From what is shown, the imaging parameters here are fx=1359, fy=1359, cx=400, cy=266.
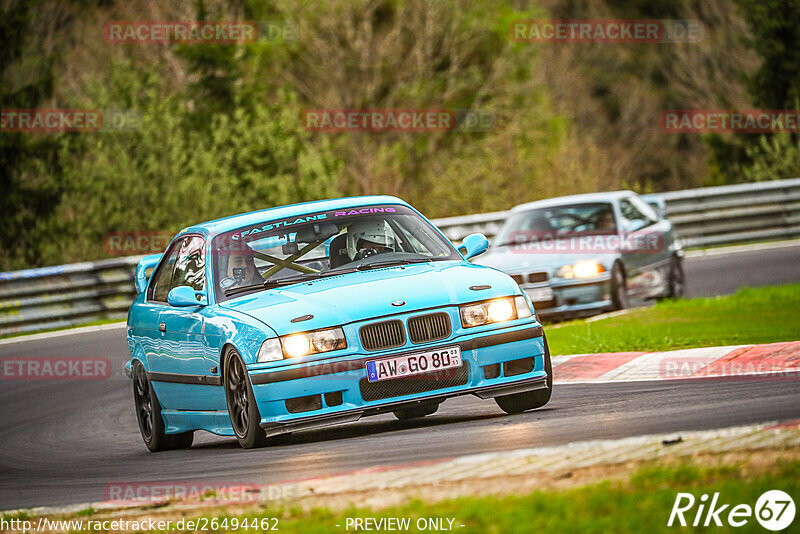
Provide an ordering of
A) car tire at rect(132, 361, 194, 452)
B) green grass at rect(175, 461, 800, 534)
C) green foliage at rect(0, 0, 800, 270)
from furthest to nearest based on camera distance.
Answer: green foliage at rect(0, 0, 800, 270), car tire at rect(132, 361, 194, 452), green grass at rect(175, 461, 800, 534)

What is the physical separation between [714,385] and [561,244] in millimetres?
7538

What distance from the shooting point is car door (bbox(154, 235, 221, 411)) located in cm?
882

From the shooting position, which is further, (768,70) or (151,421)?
(768,70)

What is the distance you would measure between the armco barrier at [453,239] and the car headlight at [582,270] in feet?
21.6

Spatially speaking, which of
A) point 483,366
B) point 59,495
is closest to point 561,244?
point 483,366

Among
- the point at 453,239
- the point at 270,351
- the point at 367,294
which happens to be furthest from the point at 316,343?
the point at 453,239

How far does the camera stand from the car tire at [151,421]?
9.84 metres

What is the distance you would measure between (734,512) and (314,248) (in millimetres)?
4936

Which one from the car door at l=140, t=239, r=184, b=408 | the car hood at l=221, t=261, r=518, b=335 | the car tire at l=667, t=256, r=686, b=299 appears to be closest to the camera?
the car hood at l=221, t=261, r=518, b=335

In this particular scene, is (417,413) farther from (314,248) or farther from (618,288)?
(618,288)

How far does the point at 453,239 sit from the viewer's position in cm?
2352

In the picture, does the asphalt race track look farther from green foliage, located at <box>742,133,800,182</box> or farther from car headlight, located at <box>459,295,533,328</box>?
green foliage, located at <box>742,133,800,182</box>

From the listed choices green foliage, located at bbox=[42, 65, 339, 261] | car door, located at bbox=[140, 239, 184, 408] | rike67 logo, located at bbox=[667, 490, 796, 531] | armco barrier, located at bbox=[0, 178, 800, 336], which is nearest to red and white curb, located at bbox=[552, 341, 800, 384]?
car door, located at bbox=[140, 239, 184, 408]

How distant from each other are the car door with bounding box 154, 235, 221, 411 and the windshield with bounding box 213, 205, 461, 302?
266 mm
